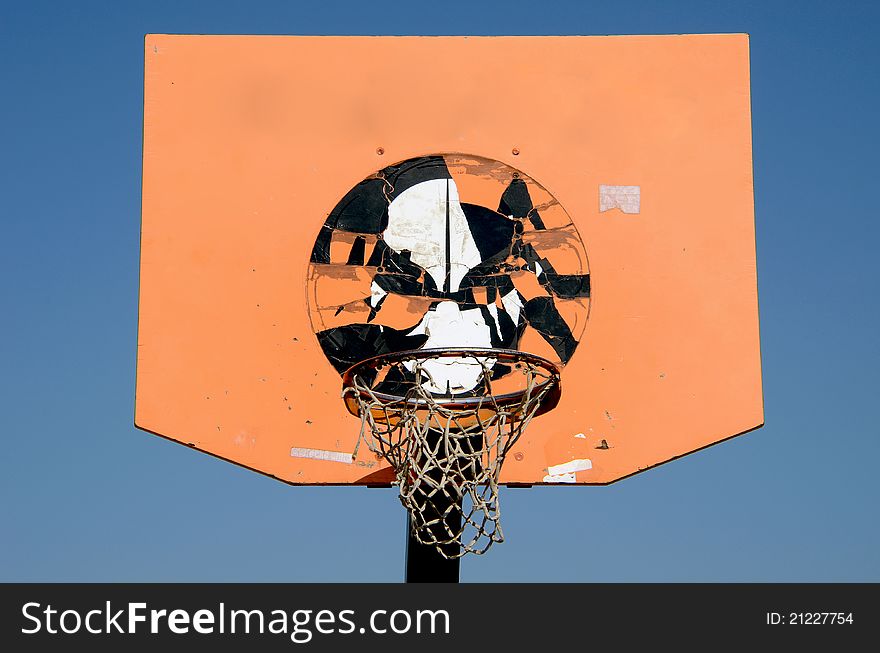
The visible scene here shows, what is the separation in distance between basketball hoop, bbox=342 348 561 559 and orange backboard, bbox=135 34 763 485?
7.4 inches

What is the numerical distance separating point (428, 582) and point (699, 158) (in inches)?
79.3

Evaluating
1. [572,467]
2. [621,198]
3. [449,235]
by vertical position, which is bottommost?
[572,467]

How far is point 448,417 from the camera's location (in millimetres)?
5539

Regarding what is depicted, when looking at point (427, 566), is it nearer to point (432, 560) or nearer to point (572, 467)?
point (432, 560)

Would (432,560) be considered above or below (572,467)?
below

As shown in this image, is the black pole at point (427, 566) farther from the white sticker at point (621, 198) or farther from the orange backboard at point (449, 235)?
the white sticker at point (621, 198)

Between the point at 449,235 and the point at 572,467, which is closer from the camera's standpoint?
the point at 572,467

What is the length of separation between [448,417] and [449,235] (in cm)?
91

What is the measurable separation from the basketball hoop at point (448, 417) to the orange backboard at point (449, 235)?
19 centimetres

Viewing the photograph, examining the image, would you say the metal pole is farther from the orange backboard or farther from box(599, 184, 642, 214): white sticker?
box(599, 184, 642, 214): white sticker

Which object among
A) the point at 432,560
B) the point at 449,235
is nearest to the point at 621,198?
the point at 449,235
